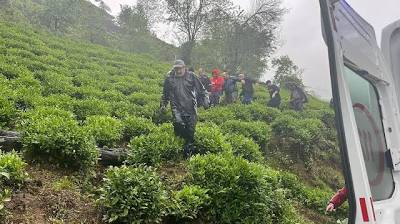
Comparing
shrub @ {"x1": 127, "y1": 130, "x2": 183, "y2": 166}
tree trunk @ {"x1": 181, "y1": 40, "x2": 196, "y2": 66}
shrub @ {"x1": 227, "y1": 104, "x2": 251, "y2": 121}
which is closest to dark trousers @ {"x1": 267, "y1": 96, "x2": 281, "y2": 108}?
shrub @ {"x1": 227, "y1": 104, "x2": 251, "y2": 121}

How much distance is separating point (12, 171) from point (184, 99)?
14.8 feet

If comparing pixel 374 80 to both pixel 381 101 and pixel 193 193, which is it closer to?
pixel 381 101

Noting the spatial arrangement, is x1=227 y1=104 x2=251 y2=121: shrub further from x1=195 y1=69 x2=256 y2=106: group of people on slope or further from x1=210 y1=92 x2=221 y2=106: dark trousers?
x1=195 y1=69 x2=256 y2=106: group of people on slope

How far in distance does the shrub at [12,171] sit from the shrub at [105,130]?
2.66 meters

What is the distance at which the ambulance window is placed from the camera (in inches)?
140

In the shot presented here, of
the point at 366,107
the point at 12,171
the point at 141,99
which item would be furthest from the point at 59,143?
the point at 141,99

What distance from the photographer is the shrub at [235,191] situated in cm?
713

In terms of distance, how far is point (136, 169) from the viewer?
6.49 meters

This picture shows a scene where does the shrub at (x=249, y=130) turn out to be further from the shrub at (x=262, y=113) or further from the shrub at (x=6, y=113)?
the shrub at (x=6, y=113)

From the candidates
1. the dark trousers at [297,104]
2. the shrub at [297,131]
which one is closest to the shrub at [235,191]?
the shrub at [297,131]

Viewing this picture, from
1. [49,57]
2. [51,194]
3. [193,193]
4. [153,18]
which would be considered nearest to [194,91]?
[193,193]

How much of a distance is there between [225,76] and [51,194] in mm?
13986

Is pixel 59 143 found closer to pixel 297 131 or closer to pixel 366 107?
pixel 366 107

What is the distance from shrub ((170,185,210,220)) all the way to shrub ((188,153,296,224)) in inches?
6.6
